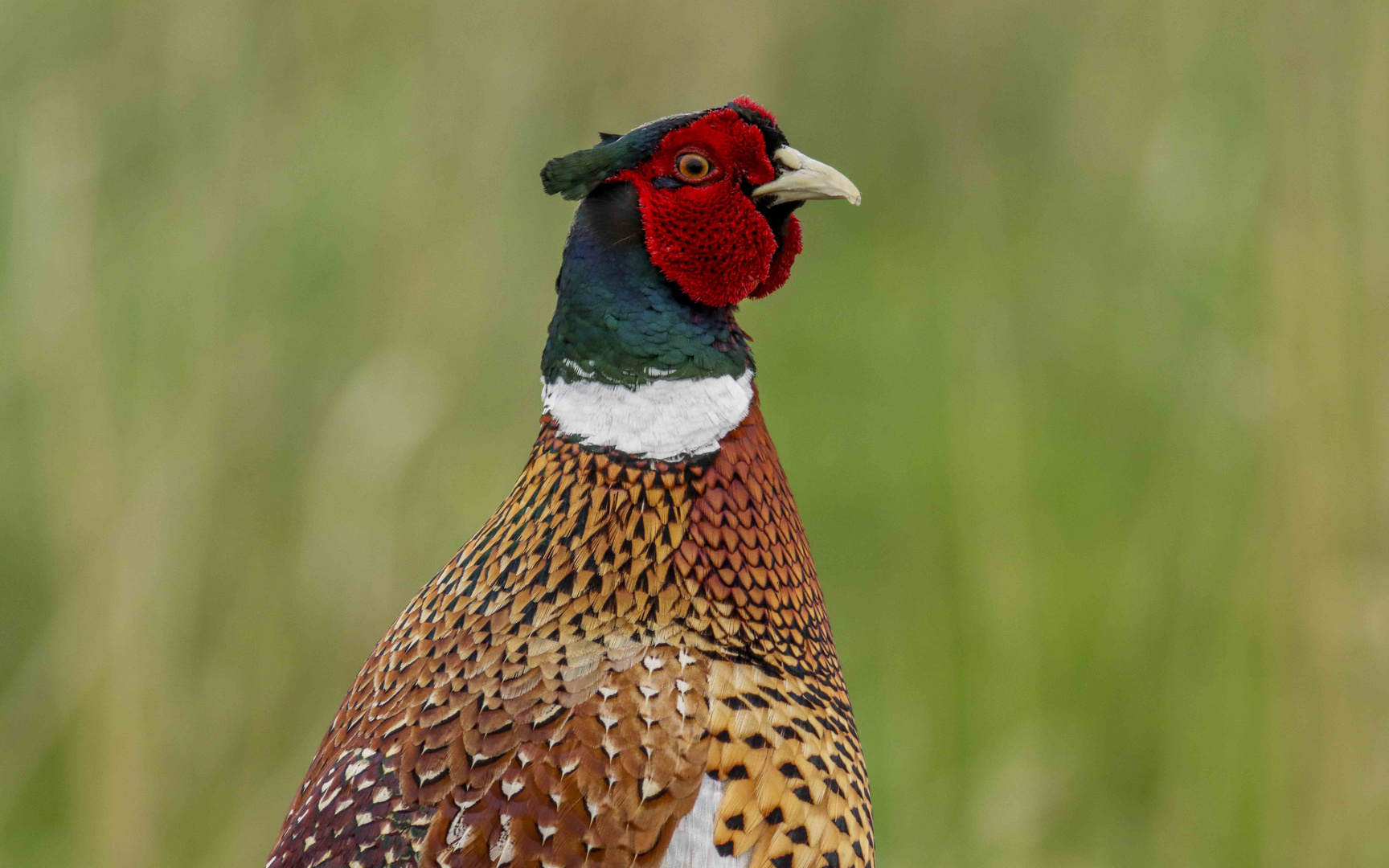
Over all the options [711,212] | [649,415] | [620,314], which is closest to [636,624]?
[649,415]

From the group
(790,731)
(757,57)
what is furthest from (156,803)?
(757,57)

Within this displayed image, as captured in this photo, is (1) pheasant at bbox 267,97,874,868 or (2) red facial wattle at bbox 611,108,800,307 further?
(2) red facial wattle at bbox 611,108,800,307

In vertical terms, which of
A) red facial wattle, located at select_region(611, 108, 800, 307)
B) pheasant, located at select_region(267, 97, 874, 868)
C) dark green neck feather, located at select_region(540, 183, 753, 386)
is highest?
red facial wattle, located at select_region(611, 108, 800, 307)

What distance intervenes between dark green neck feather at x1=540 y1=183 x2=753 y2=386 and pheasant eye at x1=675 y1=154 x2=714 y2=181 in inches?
2.7

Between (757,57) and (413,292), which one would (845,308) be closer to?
(757,57)

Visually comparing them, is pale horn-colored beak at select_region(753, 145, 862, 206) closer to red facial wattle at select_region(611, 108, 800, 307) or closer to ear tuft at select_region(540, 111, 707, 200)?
red facial wattle at select_region(611, 108, 800, 307)

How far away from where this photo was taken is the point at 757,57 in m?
2.79

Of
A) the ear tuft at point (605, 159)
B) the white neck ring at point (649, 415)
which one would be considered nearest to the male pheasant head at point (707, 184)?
Result: the ear tuft at point (605, 159)

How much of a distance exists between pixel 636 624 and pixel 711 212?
20.2 inches

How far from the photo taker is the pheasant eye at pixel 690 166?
1.54 metres

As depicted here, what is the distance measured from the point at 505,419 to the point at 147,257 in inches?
33.3

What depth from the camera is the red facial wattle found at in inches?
59.2

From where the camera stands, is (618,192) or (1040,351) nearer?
(618,192)

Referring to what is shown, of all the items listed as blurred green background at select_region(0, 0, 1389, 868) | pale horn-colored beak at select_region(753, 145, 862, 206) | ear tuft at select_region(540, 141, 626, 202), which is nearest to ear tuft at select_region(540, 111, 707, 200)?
ear tuft at select_region(540, 141, 626, 202)
